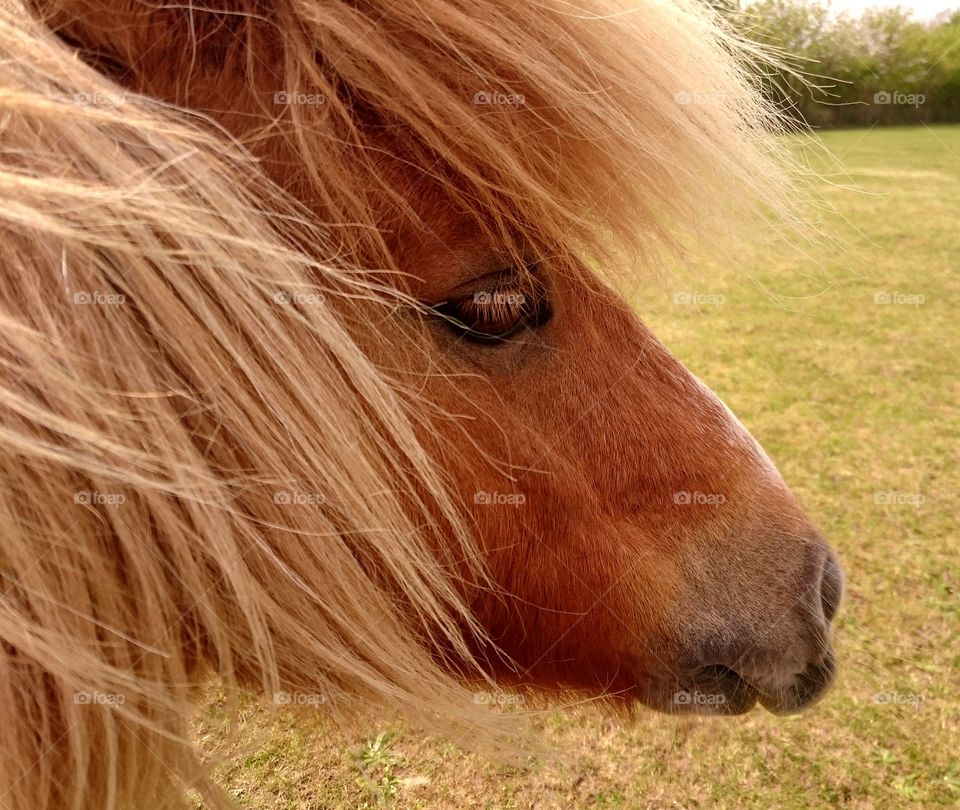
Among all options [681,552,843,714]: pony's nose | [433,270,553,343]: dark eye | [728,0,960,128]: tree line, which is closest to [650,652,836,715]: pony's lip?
[681,552,843,714]: pony's nose

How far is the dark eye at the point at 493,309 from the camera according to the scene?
2.46 feet

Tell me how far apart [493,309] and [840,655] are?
2.01m

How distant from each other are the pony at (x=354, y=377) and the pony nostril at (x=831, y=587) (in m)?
0.09

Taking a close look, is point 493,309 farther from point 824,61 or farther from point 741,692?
point 824,61

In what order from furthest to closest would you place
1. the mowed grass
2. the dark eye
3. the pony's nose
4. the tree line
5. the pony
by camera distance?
the mowed grass → the tree line → the pony's nose → the dark eye → the pony

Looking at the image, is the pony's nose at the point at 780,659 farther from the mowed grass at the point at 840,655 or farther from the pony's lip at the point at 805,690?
the mowed grass at the point at 840,655

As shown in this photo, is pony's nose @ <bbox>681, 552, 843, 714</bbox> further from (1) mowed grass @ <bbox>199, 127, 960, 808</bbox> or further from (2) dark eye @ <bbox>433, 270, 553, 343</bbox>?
(2) dark eye @ <bbox>433, 270, 553, 343</bbox>

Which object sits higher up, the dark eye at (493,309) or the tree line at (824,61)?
the tree line at (824,61)

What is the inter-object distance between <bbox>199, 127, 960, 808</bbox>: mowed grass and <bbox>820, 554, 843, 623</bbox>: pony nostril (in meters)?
0.30

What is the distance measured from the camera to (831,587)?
1.00m

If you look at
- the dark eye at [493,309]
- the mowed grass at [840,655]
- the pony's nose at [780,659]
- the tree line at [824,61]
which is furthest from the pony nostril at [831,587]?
the tree line at [824,61]

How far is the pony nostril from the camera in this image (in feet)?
3.25

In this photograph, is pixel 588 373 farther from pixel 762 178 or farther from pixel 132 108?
pixel 132 108

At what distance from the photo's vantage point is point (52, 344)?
0.54m
